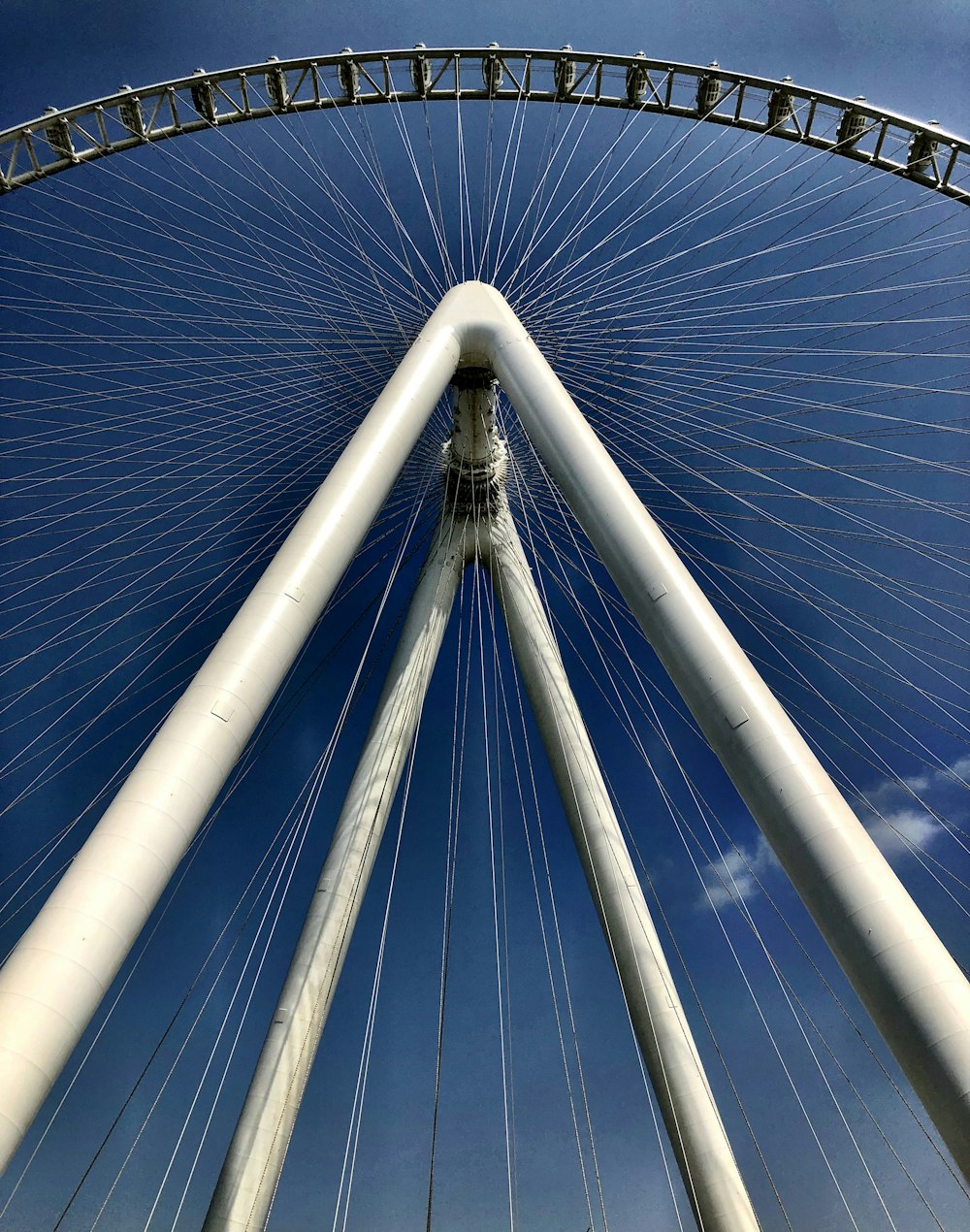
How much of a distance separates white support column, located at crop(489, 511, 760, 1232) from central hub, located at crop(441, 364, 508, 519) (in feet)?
3.09

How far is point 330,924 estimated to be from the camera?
16.6 meters

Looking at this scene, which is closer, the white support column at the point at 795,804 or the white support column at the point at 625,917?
the white support column at the point at 795,804

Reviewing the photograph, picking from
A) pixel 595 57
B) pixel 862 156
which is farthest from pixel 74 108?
pixel 862 156

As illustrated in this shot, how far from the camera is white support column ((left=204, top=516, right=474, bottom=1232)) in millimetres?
14312

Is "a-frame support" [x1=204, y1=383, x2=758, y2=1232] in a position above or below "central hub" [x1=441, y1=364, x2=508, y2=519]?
below

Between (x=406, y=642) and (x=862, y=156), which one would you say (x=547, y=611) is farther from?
(x=862, y=156)

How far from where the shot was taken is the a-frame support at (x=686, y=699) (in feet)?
25.0

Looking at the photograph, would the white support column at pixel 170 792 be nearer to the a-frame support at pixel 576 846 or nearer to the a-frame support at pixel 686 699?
the a-frame support at pixel 686 699

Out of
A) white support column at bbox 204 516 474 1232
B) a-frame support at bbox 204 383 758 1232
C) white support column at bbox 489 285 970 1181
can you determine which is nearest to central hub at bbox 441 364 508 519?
a-frame support at bbox 204 383 758 1232

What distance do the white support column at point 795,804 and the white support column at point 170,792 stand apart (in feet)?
11.7

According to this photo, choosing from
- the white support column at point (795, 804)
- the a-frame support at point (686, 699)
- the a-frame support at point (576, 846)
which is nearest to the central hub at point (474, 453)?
the a-frame support at point (576, 846)

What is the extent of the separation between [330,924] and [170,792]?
8.90 metres

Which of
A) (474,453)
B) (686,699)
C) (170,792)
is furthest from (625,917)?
(474,453)

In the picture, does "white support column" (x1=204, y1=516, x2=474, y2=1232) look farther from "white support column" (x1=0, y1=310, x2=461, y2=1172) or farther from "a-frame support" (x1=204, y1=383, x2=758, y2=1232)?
"white support column" (x1=0, y1=310, x2=461, y2=1172)
